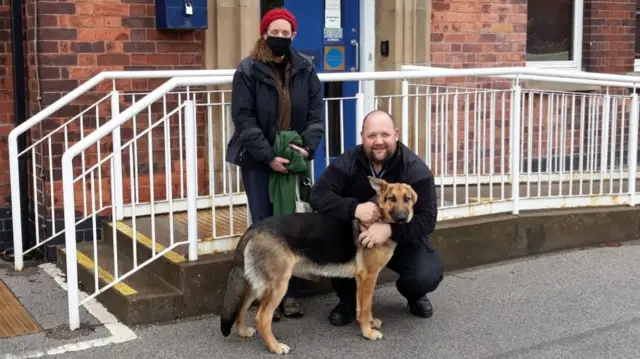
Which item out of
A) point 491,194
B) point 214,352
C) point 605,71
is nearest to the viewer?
point 214,352

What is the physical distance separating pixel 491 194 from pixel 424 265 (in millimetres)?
1712

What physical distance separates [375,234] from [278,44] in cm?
122

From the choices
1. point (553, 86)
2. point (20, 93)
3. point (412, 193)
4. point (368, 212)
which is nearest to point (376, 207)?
point (368, 212)

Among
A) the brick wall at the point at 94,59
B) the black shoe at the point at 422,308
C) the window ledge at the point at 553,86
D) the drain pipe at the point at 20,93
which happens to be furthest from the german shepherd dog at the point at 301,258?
the window ledge at the point at 553,86

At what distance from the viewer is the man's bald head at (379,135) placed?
14.7ft

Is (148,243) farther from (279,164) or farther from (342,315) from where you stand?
(342,315)

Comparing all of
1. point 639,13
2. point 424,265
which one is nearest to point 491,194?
point 424,265

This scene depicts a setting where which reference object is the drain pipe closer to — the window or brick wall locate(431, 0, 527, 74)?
brick wall locate(431, 0, 527, 74)

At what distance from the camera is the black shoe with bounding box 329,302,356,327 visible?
4.79m

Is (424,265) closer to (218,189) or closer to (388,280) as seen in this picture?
(388,280)

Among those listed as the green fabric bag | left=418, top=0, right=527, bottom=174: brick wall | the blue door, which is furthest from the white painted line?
left=418, top=0, right=527, bottom=174: brick wall

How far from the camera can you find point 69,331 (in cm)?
459

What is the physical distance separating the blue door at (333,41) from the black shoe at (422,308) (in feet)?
7.85

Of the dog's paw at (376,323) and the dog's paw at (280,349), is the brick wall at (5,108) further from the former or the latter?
the dog's paw at (376,323)
